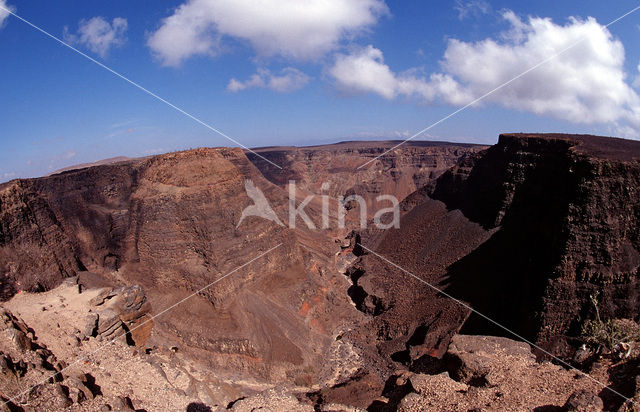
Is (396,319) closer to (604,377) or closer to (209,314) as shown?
(209,314)

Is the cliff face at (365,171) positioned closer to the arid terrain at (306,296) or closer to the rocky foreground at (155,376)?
the arid terrain at (306,296)

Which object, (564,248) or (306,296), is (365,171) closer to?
(306,296)

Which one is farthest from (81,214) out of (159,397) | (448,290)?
(448,290)

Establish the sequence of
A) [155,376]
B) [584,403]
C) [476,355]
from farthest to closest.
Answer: [155,376]
[476,355]
[584,403]

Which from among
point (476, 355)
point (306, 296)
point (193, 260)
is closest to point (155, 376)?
point (193, 260)

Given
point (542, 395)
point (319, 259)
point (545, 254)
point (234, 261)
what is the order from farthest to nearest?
point (319, 259), point (234, 261), point (545, 254), point (542, 395)

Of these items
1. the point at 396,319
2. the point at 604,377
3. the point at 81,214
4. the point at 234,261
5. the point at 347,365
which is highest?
the point at 81,214

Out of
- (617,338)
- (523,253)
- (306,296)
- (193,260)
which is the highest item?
(523,253)
